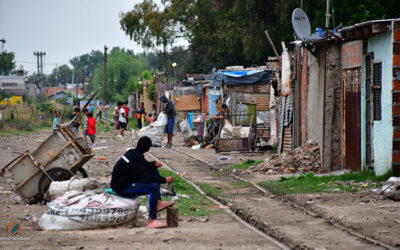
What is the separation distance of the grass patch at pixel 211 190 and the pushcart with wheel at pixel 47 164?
2.53m

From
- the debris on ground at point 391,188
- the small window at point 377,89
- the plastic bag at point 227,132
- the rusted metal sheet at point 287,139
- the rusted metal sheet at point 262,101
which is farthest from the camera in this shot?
the rusted metal sheet at point 262,101

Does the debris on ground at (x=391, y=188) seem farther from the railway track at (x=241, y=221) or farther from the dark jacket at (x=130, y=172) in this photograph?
the dark jacket at (x=130, y=172)

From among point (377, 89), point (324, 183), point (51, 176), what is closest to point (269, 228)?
point (51, 176)

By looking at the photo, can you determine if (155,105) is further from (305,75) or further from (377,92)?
(377,92)

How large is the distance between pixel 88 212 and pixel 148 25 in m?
38.7

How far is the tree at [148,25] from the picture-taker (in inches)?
1795

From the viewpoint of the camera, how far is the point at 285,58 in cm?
1795

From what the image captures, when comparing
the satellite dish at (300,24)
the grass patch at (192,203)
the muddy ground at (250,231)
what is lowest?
the grass patch at (192,203)

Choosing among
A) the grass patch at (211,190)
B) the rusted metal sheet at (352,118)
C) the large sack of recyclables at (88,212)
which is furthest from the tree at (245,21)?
the large sack of recyclables at (88,212)

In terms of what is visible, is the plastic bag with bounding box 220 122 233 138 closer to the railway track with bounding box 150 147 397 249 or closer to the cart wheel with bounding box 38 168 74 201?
the railway track with bounding box 150 147 397 249

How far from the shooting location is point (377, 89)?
1254 cm

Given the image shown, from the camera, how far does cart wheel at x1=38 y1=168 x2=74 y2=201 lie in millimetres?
10398

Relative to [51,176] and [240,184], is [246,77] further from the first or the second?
[51,176]

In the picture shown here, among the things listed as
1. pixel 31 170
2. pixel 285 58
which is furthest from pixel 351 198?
pixel 285 58
